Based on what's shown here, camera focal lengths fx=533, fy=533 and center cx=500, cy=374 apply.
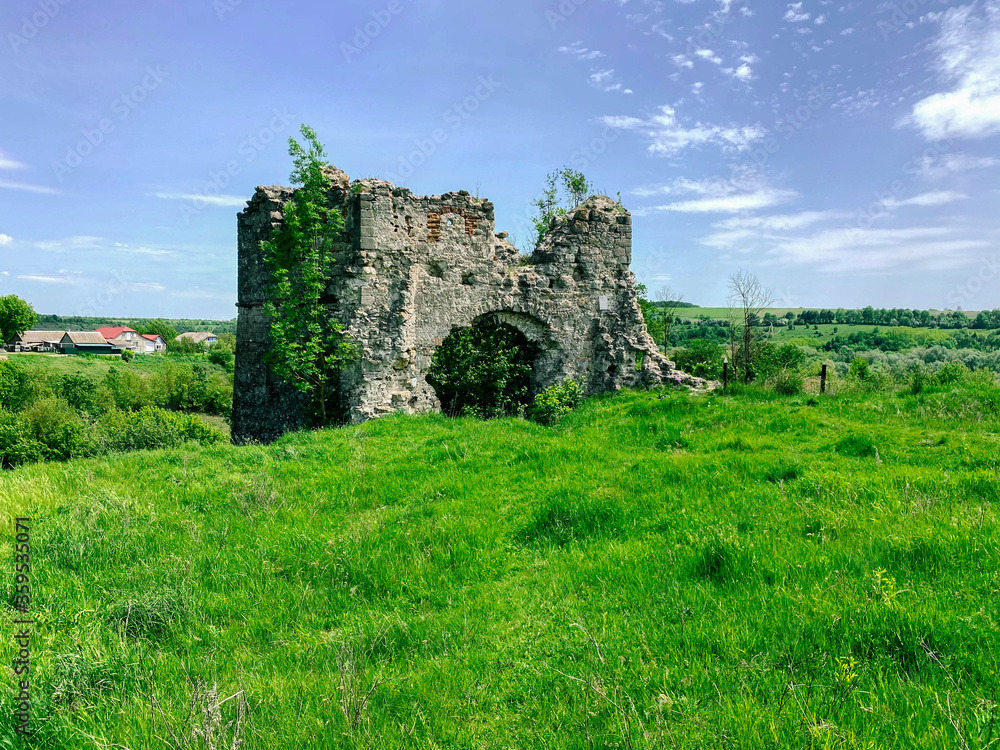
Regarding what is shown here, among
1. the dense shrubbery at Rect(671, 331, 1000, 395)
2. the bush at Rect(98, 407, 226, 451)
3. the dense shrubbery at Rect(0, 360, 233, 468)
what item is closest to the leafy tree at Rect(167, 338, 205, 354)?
the dense shrubbery at Rect(0, 360, 233, 468)

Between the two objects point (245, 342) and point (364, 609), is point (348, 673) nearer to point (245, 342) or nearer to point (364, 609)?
point (364, 609)

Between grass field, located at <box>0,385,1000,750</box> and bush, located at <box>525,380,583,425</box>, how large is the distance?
13.9ft

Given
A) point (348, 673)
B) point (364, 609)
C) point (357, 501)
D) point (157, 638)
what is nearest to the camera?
point (348, 673)

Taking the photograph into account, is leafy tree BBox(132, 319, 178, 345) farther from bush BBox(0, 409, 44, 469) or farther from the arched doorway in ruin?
the arched doorway in ruin

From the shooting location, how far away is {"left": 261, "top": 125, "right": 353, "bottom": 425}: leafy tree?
11117mm

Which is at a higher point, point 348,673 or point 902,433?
point 902,433

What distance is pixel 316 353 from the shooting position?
11273mm

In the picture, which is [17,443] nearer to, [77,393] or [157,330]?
[77,393]

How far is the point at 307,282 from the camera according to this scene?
11148 millimetres

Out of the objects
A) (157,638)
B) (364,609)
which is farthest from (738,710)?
(157,638)

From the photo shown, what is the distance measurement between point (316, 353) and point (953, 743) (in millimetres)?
10963

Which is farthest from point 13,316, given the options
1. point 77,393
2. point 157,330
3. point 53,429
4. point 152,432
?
point 152,432

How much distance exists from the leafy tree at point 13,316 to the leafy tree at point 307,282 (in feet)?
251

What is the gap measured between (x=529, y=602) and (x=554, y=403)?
26.0 feet
